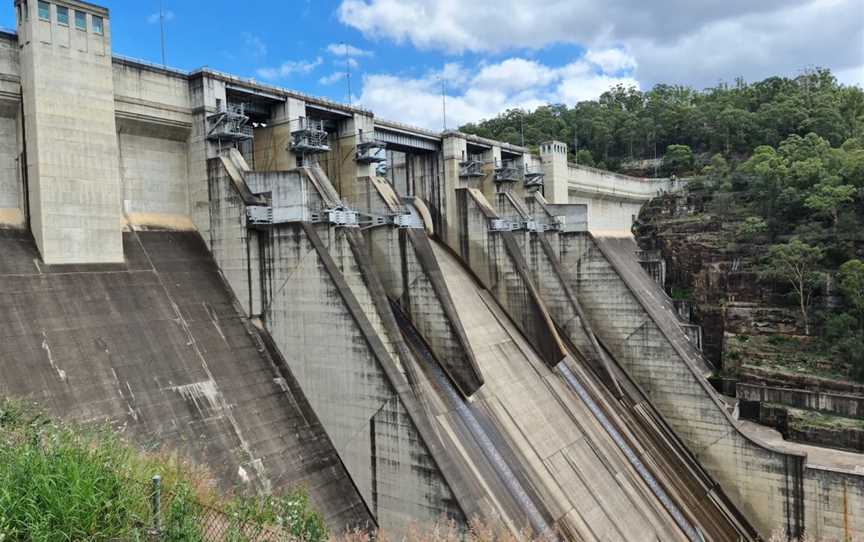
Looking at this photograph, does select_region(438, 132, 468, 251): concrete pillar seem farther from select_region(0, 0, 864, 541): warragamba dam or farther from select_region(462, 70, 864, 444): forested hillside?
select_region(462, 70, 864, 444): forested hillside

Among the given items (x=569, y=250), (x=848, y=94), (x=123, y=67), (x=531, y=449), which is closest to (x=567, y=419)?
(x=531, y=449)

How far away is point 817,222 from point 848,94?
2943 cm

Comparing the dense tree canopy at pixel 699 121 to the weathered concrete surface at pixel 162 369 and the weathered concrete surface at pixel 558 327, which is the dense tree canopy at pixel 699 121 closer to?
the weathered concrete surface at pixel 558 327

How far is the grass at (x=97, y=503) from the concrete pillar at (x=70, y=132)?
281 inches

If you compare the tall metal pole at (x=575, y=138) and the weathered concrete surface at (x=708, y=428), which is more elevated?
the tall metal pole at (x=575, y=138)

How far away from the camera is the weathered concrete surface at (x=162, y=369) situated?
37.9 feet

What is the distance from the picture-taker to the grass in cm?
547

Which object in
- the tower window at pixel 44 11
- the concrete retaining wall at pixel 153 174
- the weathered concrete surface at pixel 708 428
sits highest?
the tower window at pixel 44 11

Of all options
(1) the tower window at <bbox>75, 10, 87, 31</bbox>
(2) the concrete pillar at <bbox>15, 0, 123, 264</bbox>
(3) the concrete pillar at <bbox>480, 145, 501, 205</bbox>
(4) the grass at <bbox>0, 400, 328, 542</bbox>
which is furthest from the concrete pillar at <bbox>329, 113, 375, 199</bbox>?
(4) the grass at <bbox>0, 400, 328, 542</bbox>

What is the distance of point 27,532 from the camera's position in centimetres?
543

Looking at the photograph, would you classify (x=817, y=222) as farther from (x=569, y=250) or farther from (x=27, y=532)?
(x=27, y=532)

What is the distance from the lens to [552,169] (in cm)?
3225

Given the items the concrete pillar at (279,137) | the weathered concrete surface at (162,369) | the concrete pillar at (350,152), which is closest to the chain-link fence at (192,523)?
the weathered concrete surface at (162,369)

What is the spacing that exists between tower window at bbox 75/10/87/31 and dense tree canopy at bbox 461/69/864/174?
50.2 metres
